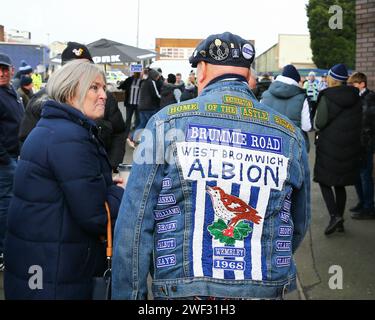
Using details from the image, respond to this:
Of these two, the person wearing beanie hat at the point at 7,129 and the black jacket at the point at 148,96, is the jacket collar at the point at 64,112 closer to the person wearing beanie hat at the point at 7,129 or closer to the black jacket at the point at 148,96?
the person wearing beanie hat at the point at 7,129

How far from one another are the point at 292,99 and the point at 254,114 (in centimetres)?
415

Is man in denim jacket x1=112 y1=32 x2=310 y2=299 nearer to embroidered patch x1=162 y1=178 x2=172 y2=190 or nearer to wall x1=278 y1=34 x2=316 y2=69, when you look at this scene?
embroidered patch x1=162 y1=178 x2=172 y2=190

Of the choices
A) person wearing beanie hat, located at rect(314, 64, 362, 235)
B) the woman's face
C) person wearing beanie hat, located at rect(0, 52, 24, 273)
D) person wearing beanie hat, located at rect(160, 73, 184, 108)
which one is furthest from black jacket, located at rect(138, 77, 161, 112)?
the woman's face

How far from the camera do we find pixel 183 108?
1.94 m

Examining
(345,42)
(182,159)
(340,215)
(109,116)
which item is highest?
(345,42)

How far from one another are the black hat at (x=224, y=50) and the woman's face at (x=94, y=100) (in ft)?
2.75

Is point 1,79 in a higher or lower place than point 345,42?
lower

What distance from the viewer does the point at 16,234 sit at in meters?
2.54

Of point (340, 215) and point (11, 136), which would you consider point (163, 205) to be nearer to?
point (11, 136)

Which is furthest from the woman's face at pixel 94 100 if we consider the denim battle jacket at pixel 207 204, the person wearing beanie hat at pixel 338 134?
the person wearing beanie hat at pixel 338 134
